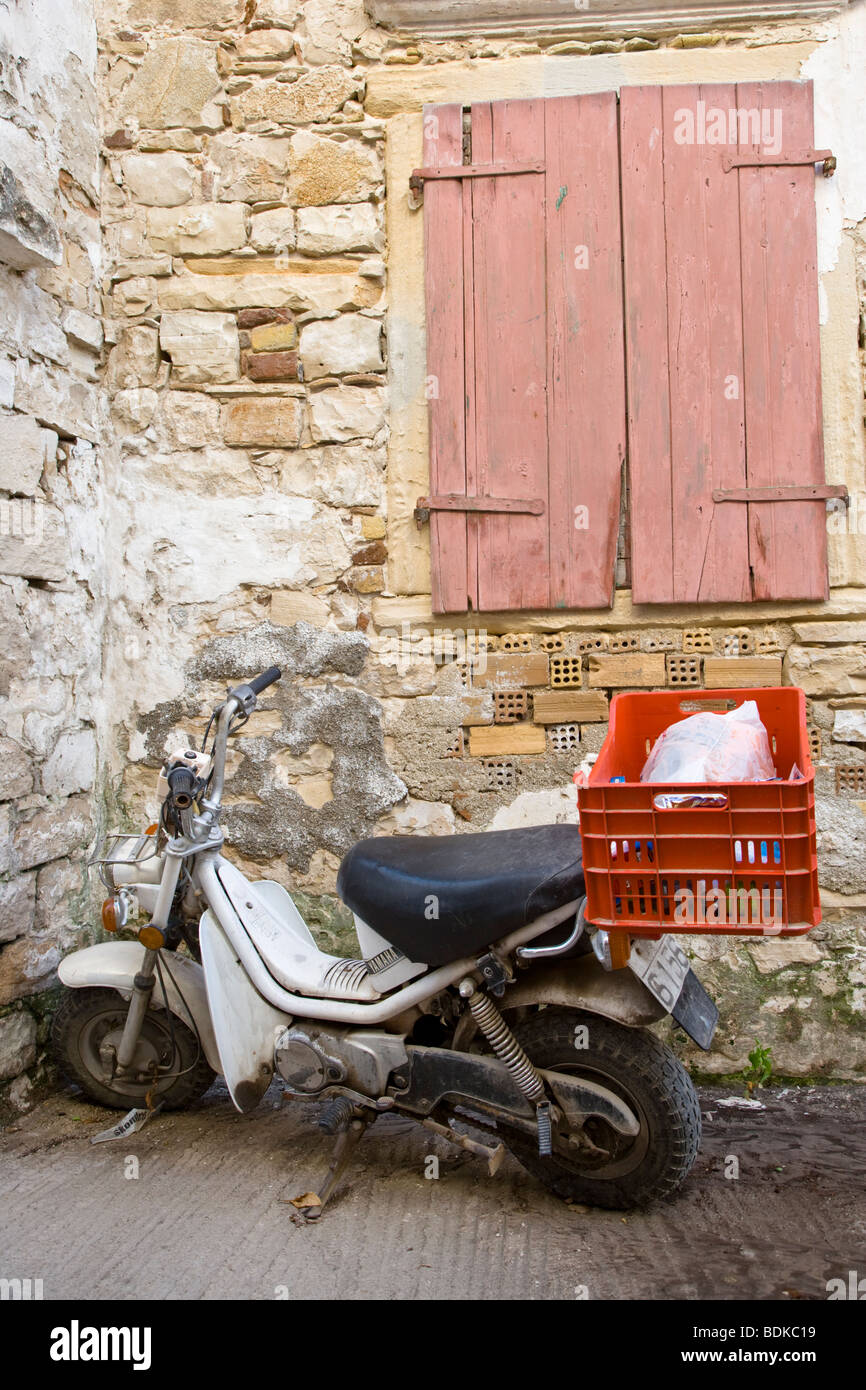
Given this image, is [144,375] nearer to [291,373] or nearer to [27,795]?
[291,373]

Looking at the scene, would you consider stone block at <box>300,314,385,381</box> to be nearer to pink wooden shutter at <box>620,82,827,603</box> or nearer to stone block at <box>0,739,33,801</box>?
pink wooden shutter at <box>620,82,827,603</box>

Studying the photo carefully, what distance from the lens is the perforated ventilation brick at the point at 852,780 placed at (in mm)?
3832

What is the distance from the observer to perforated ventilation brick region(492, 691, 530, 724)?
12.9 feet

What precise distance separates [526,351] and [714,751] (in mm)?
2035

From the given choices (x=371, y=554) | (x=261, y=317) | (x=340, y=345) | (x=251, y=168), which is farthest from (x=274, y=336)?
(x=371, y=554)

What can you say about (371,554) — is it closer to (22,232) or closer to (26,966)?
(22,232)

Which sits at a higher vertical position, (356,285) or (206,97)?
(206,97)

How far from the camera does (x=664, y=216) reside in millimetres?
3930

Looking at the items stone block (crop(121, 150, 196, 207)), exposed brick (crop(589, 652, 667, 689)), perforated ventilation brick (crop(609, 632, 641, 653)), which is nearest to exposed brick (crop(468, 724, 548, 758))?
exposed brick (crop(589, 652, 667, 689))

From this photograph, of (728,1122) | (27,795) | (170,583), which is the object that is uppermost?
(170,583)

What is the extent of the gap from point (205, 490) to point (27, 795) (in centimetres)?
129

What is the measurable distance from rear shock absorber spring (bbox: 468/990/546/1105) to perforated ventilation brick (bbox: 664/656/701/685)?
1589 millimetres

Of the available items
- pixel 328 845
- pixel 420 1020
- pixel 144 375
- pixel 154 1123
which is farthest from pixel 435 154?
pixel 154 1123

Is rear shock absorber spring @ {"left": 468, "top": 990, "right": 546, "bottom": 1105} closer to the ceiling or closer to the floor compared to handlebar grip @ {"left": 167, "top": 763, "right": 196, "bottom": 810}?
closer to the floor
